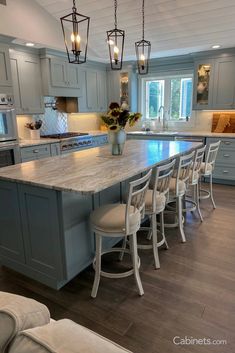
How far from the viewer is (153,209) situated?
7.81ft

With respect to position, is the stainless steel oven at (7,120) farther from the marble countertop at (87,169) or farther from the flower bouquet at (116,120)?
the flower bouquet at (116,120)

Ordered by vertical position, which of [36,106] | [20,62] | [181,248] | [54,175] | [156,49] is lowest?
[181,248]

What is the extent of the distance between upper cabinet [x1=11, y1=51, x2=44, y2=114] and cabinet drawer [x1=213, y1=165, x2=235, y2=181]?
353 centimetres

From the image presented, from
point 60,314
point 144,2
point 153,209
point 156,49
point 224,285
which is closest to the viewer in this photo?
point 60,314

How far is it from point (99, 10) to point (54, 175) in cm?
334

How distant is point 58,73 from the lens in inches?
189

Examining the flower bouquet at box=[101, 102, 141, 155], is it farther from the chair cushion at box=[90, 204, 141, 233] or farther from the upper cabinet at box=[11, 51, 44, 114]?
the upper cabinet at box=[11, 51, 44, 114]

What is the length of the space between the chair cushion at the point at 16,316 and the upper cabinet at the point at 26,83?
4042 mm

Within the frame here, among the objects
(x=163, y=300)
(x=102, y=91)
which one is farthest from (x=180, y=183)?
(x=102, y=91)

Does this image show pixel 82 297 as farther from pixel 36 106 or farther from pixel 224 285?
pixel 36 106

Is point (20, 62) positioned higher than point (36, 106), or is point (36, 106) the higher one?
point (20, 62)

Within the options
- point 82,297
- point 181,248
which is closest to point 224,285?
point 181,248

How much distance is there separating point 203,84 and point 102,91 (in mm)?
2290

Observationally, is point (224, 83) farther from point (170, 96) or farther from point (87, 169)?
point (87, 169)
